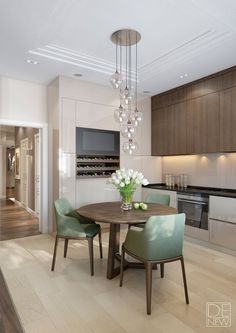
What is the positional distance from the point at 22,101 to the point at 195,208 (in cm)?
365

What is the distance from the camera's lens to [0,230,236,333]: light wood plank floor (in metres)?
1.96

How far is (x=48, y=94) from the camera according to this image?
4.68m

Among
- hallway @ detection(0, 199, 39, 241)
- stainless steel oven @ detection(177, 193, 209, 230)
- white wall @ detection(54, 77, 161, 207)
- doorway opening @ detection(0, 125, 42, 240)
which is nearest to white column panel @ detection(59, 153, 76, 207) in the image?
white wall @ detection(54, 77, 161, 207)

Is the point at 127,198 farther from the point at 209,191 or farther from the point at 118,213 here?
the point at 209,191

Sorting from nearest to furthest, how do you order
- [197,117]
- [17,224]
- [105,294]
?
[105,294] < [197,117] < [17,224]

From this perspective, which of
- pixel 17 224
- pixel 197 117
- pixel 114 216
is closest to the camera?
pixel 114 216

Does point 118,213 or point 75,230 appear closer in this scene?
point 118,213

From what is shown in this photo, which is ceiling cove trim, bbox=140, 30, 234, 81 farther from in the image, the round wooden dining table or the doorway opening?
the doorway opening

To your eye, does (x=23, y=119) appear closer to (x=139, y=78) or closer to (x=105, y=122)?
(x=105, y=122)

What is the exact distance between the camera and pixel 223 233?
361 cm

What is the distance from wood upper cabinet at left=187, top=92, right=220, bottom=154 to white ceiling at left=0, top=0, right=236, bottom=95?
0.48 m

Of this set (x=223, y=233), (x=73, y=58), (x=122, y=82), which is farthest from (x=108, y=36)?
(x=223, y=233)

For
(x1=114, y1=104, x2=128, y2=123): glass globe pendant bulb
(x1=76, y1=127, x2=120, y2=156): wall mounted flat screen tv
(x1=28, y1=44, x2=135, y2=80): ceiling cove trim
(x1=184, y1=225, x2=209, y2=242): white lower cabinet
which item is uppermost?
(x1=28, y1=44, x2=135, y2=80): ceiling cove trim

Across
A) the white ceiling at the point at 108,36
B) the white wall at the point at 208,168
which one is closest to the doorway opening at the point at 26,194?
the white ceiling at the point at 108,36
